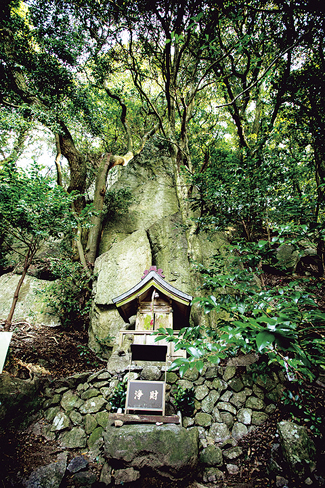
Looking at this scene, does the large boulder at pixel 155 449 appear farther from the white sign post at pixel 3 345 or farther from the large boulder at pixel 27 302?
the large boulder at pixel 27 302

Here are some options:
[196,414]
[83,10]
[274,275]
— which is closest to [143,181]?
[83,10]

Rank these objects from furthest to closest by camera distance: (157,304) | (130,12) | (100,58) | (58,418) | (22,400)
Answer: (100,58)
(130,12)
(157,304)
(58,418)
(22,400)

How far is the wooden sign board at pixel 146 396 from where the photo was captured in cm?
358

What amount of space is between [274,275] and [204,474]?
8483mm

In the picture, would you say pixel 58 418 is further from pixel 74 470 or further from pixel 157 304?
pixel 157 304

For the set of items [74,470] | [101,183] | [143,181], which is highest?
[143,181]

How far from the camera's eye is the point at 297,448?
125 inches

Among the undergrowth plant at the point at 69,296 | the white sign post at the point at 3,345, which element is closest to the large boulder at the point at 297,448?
the white sign post at the point at 3,345

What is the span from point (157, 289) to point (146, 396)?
7.15 feet

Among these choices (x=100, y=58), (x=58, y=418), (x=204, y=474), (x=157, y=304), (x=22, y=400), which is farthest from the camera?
(x=100, y=58)

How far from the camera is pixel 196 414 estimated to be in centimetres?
415

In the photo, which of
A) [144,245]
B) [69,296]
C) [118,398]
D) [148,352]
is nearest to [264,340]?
[148,352]

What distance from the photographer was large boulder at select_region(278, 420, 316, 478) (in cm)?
306

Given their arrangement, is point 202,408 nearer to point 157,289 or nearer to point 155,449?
point 155,449
